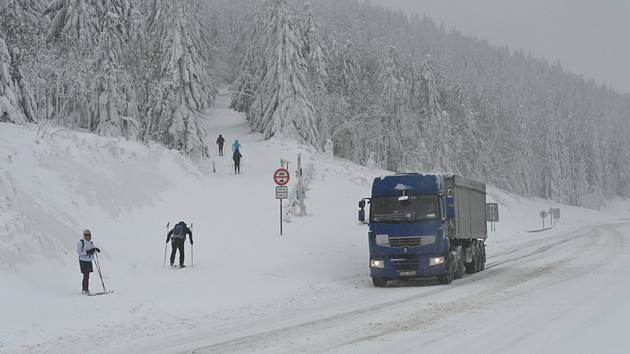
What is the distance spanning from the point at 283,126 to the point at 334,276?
95.6ft

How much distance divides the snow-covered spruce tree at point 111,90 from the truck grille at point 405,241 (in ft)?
70.0

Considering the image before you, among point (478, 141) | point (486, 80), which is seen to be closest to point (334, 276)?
point (478, 141)

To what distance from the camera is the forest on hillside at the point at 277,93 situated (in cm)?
3584

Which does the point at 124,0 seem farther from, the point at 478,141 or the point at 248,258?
the point at 478,141

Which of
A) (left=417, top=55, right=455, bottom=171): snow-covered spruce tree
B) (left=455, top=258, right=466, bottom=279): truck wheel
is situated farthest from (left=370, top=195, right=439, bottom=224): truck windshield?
(left=417, top=55, right=455, bottom=171): snow-covered spruce tree

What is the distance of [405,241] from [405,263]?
627 millimetres

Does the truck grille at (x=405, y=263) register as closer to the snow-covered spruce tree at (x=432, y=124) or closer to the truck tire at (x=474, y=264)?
the truck tire at (x=474, y=264)

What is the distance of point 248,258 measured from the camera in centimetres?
2092

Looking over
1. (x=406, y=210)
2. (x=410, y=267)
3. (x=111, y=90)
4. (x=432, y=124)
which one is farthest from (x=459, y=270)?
(x=432, y=124)

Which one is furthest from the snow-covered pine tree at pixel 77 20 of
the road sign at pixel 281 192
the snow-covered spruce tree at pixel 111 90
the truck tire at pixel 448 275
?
the truck tire at pixel 448 275

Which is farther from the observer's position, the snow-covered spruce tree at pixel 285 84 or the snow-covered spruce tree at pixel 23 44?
the snow-covered spruce tree at pixel 285 84

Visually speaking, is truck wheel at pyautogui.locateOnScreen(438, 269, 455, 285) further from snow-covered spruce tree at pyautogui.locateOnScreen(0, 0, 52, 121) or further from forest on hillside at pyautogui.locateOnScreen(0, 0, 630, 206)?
snow-covered spruce tree at pyautogui.locateOnScreen(0, 0, 52, 121)

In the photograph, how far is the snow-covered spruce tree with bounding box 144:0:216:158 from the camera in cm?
3972

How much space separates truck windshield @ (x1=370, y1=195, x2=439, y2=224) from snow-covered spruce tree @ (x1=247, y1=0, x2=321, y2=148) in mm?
29820
